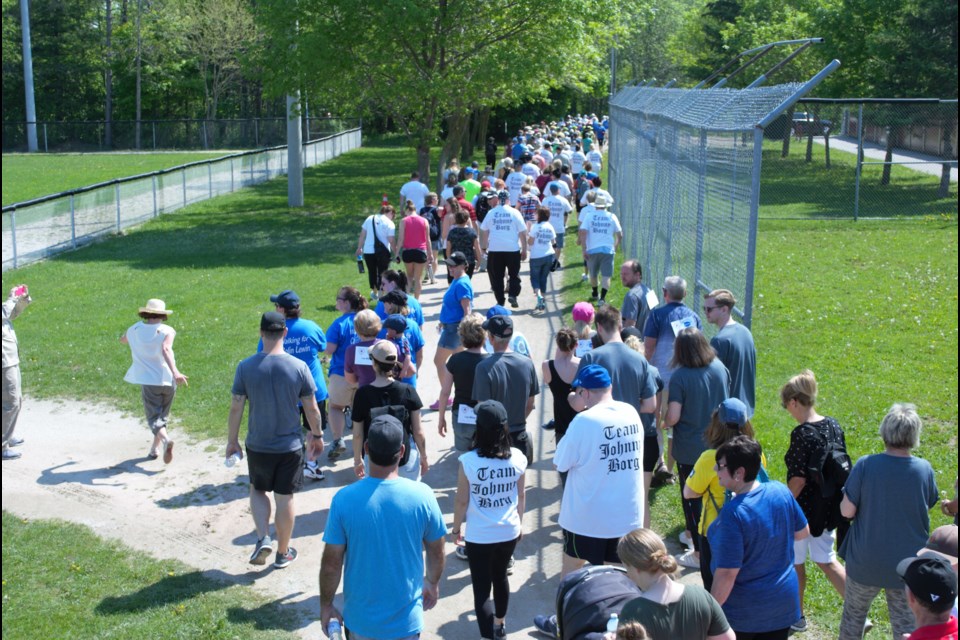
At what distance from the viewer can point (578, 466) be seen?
5.65 metres

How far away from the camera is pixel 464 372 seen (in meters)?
7.50

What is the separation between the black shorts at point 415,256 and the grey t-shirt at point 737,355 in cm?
752

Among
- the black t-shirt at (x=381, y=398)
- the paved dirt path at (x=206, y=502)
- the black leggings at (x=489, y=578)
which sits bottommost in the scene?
the paved dirt path at (x=206, y=502)

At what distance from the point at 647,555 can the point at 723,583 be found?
815 mm

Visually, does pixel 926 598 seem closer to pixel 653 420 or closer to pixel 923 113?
pixel 653 420

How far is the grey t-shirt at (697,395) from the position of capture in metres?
6.62

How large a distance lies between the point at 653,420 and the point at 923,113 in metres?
22.7

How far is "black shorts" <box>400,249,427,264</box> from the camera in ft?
47.5

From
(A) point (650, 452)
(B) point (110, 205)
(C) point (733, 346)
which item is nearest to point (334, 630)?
(A) point (650, 452)

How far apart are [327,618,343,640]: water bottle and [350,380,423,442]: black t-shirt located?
1906 millimetres

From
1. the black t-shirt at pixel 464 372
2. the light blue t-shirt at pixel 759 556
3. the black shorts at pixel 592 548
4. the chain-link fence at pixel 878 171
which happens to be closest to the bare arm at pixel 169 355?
the black t-shirt at pixel 464 372

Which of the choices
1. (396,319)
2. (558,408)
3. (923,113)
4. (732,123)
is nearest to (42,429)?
(396,319)

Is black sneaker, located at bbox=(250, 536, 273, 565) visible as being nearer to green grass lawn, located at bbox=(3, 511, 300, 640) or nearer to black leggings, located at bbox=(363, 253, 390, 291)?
green grass lawn, located at bbox=(3, 511, 300, 640)

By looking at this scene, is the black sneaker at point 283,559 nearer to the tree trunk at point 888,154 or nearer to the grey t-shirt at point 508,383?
the grey t-shirt at point 508,383
